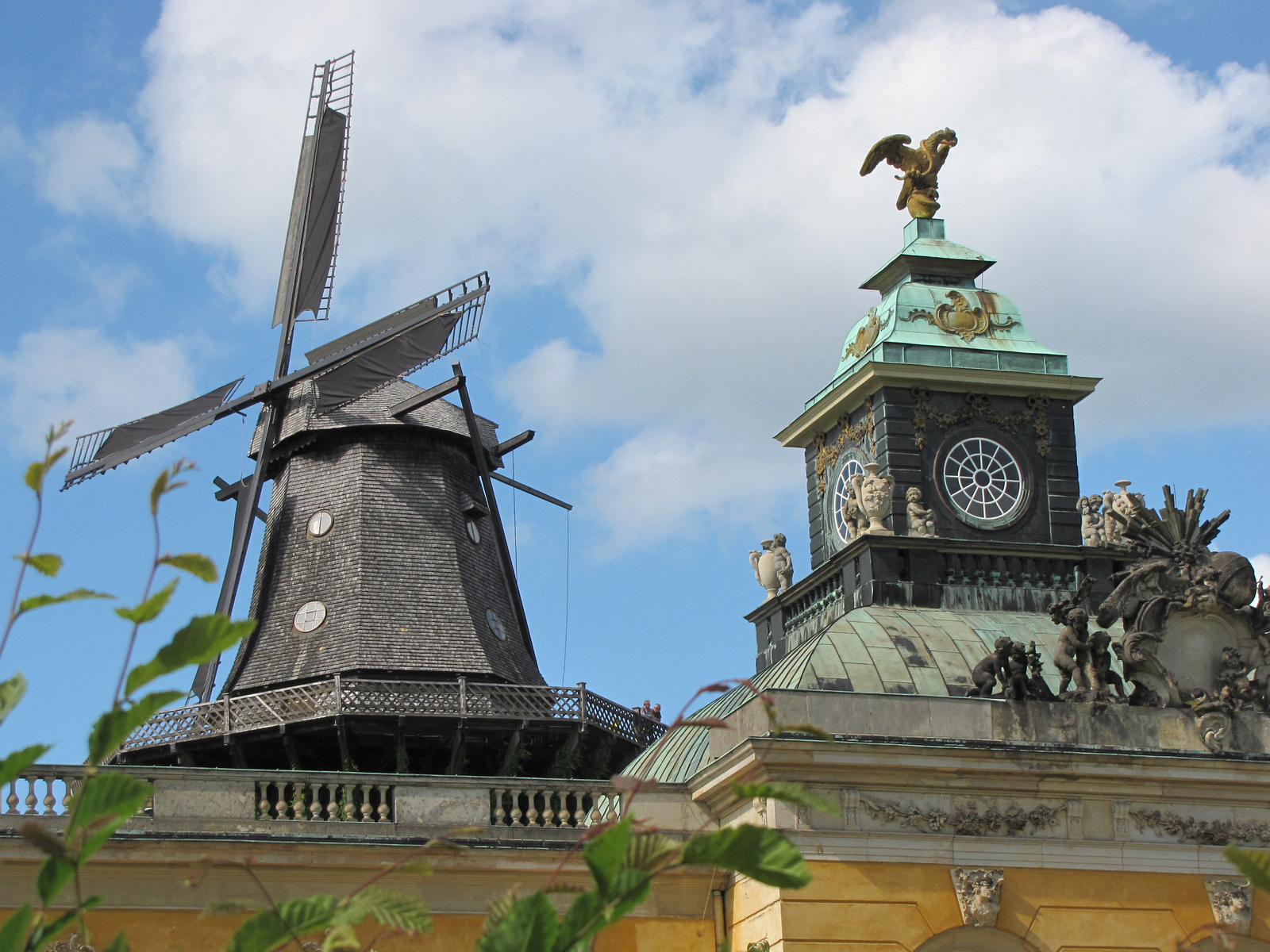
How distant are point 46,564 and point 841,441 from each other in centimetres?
1938

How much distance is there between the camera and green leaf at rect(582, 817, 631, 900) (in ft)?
17.3

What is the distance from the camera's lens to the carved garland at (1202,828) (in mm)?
18188

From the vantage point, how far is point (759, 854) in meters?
5.36

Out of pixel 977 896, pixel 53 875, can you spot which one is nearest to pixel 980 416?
pixel 977 896

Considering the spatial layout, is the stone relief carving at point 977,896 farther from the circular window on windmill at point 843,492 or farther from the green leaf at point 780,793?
the green leaf at point 780,793

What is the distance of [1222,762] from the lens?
18.3m

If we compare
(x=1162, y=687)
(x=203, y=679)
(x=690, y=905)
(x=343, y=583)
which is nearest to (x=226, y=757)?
(x=203, y=679)

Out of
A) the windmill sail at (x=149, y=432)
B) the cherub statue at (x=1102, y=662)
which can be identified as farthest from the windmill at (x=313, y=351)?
the cherub statue at (x=1102, y=662)

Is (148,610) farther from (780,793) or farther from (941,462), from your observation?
(941,462)

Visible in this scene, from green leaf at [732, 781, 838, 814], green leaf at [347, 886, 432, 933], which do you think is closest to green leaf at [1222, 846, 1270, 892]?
green leaf at [732, 781, 838, 814]

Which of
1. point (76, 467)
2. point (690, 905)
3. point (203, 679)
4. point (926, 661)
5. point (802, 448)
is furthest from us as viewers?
point (76, 467)

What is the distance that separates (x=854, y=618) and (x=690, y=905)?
4163 mm

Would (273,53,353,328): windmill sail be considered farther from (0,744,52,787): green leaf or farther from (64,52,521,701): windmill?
(0,744,52,787): green leaf

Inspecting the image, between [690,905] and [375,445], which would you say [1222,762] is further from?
[375,445]
